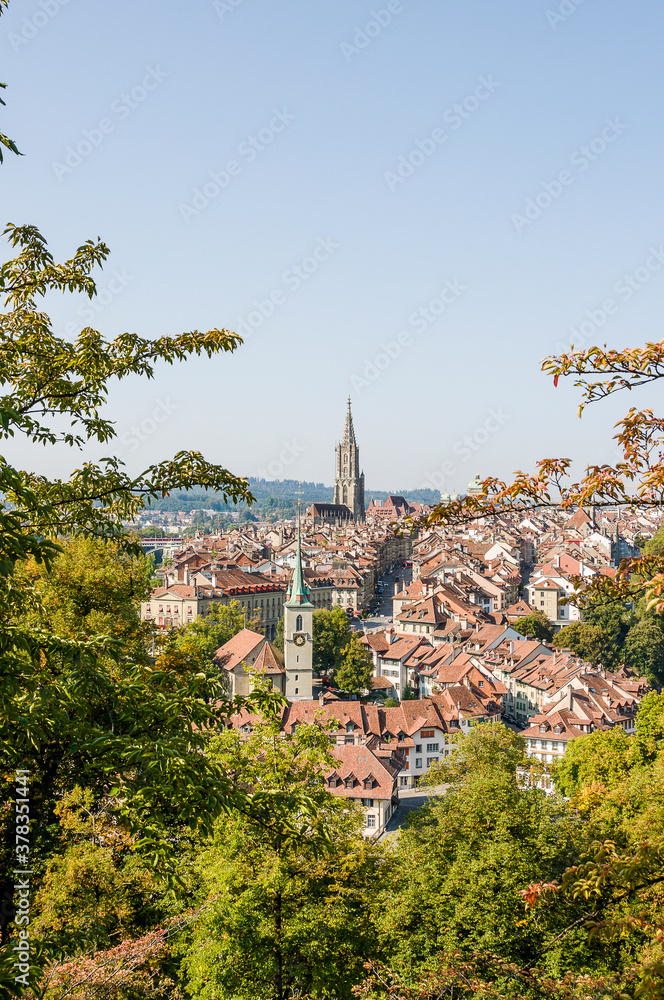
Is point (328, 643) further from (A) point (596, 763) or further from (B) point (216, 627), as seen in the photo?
(A) point (596, 763)

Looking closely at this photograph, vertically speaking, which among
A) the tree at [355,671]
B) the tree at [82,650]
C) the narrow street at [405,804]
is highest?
the tree at [82,650]

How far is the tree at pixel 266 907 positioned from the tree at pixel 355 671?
43.7m

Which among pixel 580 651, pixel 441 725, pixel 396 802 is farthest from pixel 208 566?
pixel 396 802

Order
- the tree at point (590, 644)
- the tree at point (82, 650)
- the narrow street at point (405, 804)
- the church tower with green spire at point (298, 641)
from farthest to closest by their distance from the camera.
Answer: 1. the tree at point (590, 644)
2. the church tower with green spire at point (298, 641)
3. the narrow street at point (405, 804)
4. the tree at point (82, 650)

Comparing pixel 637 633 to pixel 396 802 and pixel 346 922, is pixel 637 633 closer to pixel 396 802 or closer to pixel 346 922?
pixel 396 802

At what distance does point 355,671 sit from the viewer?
5566 centimetres

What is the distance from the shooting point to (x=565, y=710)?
151ft

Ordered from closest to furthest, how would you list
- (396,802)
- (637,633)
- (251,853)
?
(251,853)
(396,802)
(637,633)

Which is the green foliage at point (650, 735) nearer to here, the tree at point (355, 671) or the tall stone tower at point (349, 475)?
the tree at point (355, 671)

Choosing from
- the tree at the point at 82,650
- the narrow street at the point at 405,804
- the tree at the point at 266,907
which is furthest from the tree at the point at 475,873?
the narrow street at the point at 405,804

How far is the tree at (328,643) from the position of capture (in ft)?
203

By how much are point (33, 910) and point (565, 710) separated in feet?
131

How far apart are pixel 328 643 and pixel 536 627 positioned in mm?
22958

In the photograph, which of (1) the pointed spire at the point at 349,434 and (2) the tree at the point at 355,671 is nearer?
(2) the tree at the point at 355,671
